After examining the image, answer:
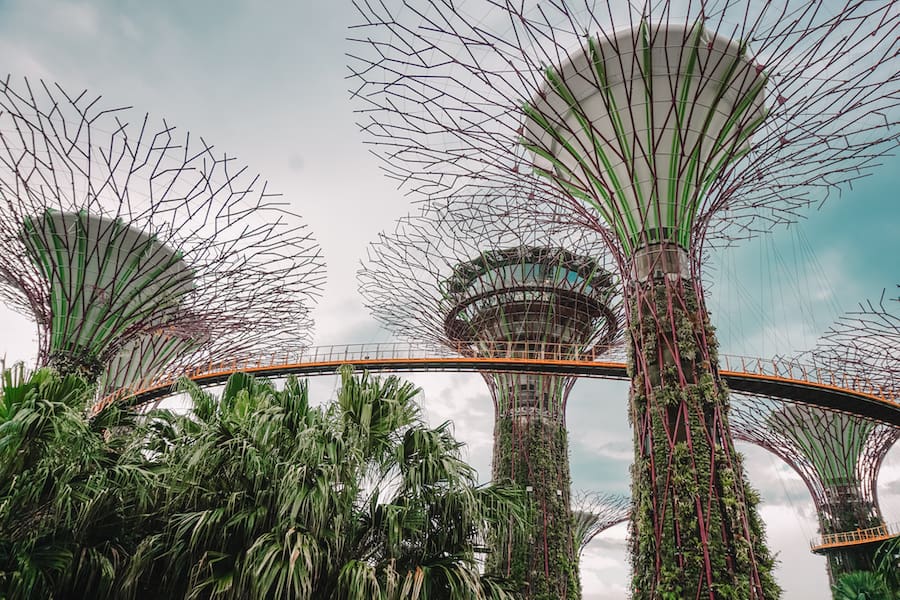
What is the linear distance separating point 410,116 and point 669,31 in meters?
5.86

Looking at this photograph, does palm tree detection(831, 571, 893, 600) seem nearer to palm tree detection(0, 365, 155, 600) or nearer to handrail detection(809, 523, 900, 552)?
handrail detection(809, 523, 900, 552)

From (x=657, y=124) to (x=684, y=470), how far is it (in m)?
7.13

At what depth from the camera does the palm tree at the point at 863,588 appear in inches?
880

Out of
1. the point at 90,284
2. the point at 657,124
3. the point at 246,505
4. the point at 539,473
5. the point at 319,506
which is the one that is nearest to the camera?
the point at 319,506

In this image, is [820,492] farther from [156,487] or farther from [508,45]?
[156,487]

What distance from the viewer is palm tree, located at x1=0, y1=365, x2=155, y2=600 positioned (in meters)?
7.88

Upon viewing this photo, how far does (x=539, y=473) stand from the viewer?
71.1 ft

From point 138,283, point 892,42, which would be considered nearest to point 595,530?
point 138,283

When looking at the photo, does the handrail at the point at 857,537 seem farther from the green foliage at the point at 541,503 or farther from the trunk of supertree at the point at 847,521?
the green foliage at the point at 541,503

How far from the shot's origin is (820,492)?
3141 cm

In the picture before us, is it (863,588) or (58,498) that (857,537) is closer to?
(863,588)

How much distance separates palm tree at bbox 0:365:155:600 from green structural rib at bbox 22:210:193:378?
34.9 ft

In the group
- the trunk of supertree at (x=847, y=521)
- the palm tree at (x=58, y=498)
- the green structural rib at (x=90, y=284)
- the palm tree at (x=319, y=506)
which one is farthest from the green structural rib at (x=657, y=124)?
the trunk of supertree at (x=847, y=521)

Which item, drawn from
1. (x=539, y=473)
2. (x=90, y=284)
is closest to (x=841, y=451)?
(x=539, y=473)
